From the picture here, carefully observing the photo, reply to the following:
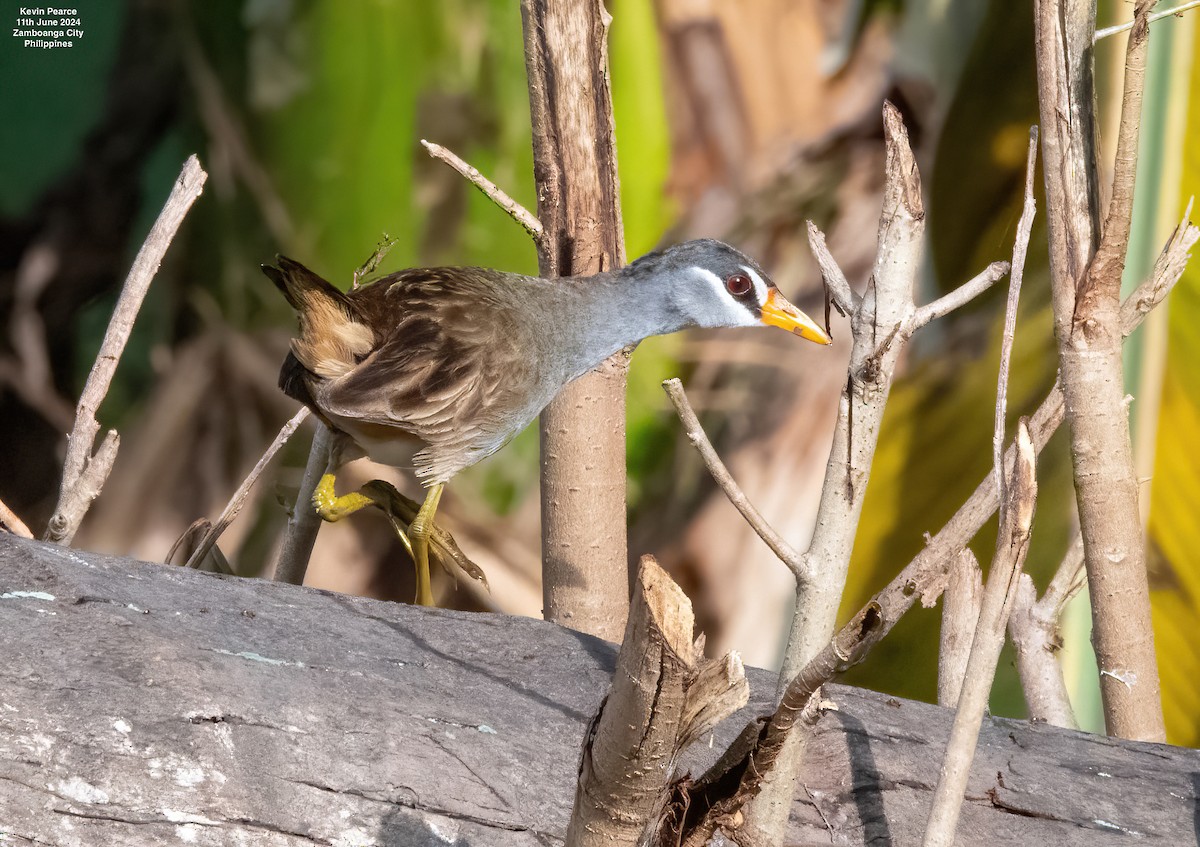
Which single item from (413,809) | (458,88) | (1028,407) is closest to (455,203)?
(458,88)

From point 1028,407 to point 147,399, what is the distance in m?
2.49

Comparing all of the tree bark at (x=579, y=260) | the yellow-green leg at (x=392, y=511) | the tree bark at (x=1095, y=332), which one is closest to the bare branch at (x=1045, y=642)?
the tree bark at (x=1095, y=332)

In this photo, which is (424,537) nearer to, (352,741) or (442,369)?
(442,369)

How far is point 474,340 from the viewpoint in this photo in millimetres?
2219

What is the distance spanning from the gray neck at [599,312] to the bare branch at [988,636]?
48.1 inches

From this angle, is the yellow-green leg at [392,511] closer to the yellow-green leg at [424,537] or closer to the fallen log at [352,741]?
the yellow-green leg at [424,537]

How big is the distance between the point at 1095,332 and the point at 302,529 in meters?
1.59

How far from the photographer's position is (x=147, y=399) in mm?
3408

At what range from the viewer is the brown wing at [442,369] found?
2.10 m

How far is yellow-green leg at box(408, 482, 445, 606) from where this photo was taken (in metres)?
2.33

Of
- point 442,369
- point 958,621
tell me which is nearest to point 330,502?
point 442,369

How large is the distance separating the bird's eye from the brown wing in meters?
0.42

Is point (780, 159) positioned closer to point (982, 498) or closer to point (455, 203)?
point (455, 203)

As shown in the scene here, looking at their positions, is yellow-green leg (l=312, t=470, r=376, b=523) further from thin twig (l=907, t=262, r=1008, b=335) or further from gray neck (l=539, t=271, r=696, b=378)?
thin twig (l=907, t=262, r=1008, b=335)
